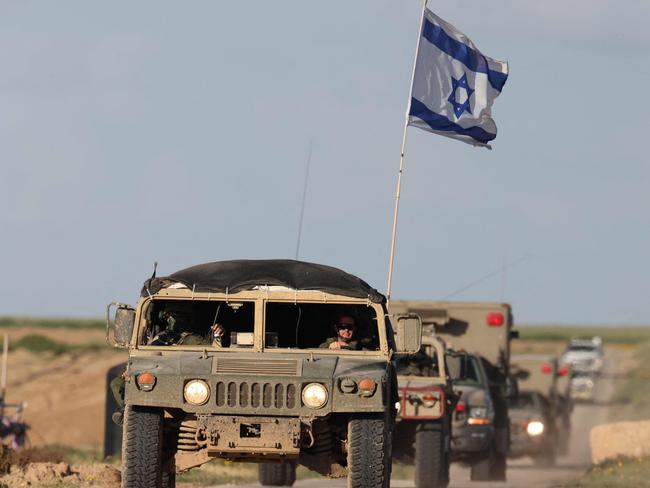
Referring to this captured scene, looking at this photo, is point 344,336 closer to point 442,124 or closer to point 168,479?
point 168,479

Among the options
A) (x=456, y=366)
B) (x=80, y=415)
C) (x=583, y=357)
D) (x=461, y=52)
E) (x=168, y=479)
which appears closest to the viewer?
(x=168, y=479)

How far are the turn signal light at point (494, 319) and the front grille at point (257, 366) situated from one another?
35.5 ft

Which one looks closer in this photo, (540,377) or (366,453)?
(366,453)

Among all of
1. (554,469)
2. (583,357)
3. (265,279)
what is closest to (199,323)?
(265,279)

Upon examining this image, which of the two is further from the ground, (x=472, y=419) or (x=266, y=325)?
(x=266, y=325)

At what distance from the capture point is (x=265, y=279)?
14305mm

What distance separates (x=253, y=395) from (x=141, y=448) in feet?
3.36

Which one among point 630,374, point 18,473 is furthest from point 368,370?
point 630,374

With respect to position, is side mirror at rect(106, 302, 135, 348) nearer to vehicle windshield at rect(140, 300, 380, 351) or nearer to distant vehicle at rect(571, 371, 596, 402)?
vehicle windshield at rect(140, 300, 380, 351)

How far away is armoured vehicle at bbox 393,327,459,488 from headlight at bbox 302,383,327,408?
4.91 meters

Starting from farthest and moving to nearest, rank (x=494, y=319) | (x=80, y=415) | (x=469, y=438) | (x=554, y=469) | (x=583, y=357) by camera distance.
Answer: (x=583, y=357) < (x=80, y=415) < (x=554, y=469) < (x=494, y=319) < (x=469, y=438)

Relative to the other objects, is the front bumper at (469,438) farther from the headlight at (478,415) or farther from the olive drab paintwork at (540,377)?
the olive drab paintwork at (540,377)

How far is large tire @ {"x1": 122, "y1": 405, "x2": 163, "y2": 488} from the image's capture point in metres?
13.5

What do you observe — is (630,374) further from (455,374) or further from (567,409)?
(455,374)
